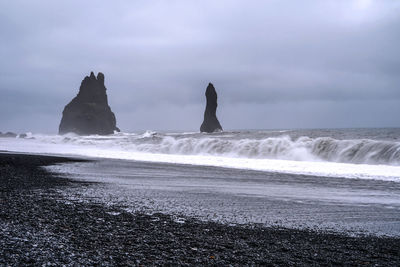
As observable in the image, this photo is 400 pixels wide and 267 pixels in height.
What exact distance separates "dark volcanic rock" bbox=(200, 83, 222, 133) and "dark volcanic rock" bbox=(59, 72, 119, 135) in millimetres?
33902

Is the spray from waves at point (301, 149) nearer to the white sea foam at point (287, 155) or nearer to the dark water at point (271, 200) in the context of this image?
the white sea foam at point (287, 155)

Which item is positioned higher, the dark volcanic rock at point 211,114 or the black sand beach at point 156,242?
the dark volcanic rock at point 211,114

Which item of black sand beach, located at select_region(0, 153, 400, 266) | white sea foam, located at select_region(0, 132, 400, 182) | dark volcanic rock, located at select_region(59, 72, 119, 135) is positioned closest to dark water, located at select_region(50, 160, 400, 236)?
black sand beach, located at select_region(0, 153, 400, 266)

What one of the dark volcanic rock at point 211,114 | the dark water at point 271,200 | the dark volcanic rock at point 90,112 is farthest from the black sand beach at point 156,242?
the dark volcanic rock at point 90,112

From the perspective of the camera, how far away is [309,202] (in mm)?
8766

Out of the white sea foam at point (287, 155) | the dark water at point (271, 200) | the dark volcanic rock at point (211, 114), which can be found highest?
the dark volcanic rock at point (211, 114)

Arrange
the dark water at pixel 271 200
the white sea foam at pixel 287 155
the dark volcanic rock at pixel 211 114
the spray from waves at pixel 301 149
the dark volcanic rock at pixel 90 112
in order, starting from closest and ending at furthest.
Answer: the dark water at pixel 271 200 < the white sea foam at pixel 287 155 < the spray from waves at pixel 301 149 < the dark volcanic rock at pixel 211 114 < the dark volcanic rock at pixel 90 112

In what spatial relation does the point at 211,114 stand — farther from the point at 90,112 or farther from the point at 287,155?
the point at 287,155

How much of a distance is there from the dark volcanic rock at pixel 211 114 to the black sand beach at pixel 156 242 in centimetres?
10298

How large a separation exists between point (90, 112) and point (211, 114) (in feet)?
134

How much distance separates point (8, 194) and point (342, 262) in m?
7.48

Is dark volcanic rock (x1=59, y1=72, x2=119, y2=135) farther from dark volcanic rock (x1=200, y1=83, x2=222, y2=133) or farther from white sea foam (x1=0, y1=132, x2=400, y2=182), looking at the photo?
white sea foam (x1=0, y1=132, x2=400, y2=182)

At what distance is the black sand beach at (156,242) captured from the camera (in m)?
4.16

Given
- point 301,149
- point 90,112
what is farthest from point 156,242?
point 90,112
